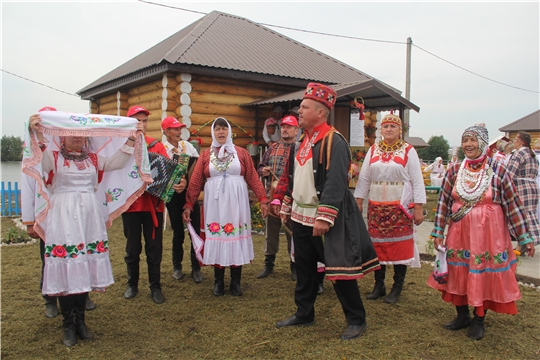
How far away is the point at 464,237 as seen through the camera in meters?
3.46

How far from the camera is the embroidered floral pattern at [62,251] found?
3.12m

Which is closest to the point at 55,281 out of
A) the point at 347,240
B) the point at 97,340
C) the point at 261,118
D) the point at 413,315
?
the point at 97,340

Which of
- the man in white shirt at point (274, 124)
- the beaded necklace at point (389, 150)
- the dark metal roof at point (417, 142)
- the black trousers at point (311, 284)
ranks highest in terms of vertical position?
the dark metal roof at point (417, 142)

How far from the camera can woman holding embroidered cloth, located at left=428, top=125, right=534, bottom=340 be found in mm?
3332

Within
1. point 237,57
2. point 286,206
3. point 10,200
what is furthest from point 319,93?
point 10,200

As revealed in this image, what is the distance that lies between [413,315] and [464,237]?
1.02 metres

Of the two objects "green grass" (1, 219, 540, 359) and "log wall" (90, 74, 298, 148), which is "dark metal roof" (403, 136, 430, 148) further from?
"green grass" (1, 219, 540, 359)

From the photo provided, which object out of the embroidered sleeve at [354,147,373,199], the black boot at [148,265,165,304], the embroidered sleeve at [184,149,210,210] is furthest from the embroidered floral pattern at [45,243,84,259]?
the embroidered sleeve at [354,147,373,199]

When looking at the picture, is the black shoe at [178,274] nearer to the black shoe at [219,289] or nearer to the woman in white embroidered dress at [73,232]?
the black shoe at [219,289]

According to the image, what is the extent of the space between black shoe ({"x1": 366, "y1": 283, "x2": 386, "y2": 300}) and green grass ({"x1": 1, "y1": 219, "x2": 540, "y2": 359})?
143mm

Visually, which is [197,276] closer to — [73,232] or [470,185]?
[73,232]

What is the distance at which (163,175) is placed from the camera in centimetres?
426

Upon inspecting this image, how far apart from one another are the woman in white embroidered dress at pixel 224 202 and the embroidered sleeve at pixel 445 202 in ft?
5.89

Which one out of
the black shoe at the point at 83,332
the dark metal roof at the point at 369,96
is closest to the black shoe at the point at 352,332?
the black shoe at the point at 83,332
